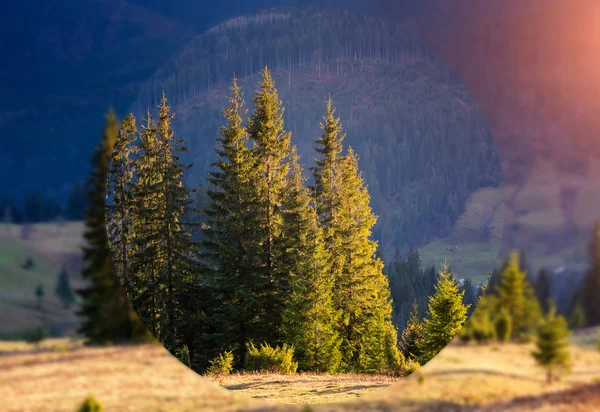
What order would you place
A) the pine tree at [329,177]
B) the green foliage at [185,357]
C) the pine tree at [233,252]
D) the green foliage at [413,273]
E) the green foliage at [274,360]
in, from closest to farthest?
1. the green foliage at [413,273]
2. the pine tree at [329,177]
3. the green foliage at [274,360]
4. the pine tree at [233,252]
5. the green foliage at [185,357]

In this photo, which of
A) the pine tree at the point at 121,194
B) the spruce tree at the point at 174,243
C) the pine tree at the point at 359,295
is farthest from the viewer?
the pine tree at the point at 359,295

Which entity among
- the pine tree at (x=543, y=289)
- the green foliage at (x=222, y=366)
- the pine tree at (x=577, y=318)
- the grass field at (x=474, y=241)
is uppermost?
the grass field at (x=474, y=241)

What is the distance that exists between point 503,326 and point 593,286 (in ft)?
2.12

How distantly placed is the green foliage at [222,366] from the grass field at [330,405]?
687 cm

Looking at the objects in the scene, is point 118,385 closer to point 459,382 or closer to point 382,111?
point 459,382

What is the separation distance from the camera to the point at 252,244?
10148mm

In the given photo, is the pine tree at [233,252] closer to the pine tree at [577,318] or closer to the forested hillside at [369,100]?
the forested hillside at [369,100]

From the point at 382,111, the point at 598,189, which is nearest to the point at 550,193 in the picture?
the point at 598,189

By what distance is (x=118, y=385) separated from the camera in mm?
3387

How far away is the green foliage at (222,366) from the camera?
10.3 m

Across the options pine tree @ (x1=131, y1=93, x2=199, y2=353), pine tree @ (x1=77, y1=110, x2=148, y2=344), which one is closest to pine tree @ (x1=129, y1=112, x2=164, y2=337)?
pine tree @ (x1=131, y1=93, x2=199, y2=353)

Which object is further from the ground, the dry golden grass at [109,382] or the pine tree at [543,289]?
the pine tree at [543,289]

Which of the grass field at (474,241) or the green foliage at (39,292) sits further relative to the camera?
the grass field at (474,241)

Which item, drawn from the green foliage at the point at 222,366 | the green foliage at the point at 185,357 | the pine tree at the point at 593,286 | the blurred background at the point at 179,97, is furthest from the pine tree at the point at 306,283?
the pine tree at the point at 593,286
